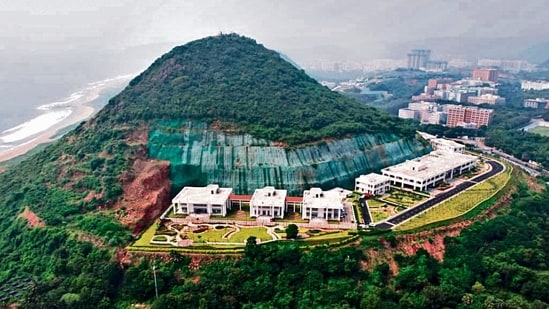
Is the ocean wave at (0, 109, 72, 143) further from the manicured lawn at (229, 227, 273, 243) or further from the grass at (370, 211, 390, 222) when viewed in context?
the grass at (370, 211, 390, 222)

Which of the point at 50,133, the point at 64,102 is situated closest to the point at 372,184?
the point at 50,133

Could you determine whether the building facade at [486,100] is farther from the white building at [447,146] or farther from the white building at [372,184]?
the white building at [372,184]

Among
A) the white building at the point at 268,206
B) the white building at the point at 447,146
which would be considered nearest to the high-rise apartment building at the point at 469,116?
the white building at the point at 447,146

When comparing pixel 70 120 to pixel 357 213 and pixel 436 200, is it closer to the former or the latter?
pixel 357 213

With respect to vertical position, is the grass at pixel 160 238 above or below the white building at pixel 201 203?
below

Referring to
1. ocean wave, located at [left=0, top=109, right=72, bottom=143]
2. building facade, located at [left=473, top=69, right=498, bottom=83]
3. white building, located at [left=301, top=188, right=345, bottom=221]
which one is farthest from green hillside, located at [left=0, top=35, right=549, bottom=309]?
building facade, located at [left=473, top=69, right=498, bottom=83]

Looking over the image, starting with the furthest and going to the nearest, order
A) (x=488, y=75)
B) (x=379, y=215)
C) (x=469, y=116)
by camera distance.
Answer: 1. (x=488, y=75)
2. (x=469, y=116)
3. (x=379, y=215)

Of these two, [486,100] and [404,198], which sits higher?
[486,100]

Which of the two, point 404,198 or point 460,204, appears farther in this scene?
point 404,198
